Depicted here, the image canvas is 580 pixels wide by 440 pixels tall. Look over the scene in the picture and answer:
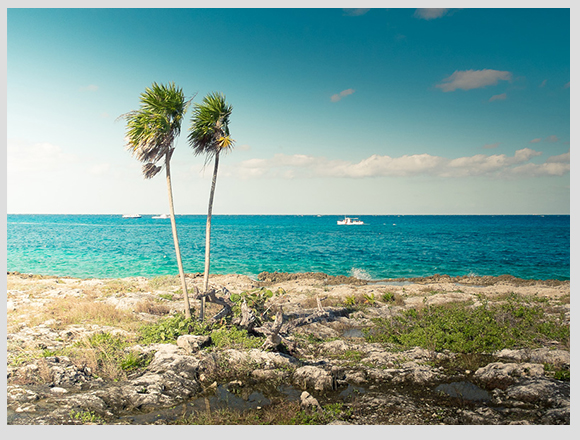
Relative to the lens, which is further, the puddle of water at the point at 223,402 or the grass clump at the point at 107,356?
the grass clump at the point at 107,356

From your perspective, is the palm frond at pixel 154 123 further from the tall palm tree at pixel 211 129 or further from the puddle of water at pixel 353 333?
the puddle of water at pixel 353 333

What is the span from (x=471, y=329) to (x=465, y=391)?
3.88m

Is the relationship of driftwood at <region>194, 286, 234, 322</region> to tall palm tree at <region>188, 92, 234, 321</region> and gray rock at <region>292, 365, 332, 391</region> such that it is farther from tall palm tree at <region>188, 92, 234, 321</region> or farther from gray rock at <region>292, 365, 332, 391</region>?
gray rock at <region>292, 365, 332, 391</region>

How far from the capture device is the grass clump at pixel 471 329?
1005 centimetres

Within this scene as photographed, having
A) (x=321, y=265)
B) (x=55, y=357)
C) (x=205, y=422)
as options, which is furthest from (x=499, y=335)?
(x=321, y=265)

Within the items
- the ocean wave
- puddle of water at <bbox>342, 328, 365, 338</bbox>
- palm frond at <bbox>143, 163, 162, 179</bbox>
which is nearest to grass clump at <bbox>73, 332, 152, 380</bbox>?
palm frond at <bbox>143, 163, 162, 179</bbox>

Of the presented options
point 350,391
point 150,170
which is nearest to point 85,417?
point 350,391

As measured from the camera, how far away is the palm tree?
9.87m

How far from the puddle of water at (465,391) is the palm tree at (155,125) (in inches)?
336

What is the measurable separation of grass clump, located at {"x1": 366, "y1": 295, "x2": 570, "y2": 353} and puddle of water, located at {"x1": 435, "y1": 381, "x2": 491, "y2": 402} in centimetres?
220

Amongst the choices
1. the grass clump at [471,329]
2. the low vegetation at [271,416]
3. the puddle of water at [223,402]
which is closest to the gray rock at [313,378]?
the puddle of water at [223,402]

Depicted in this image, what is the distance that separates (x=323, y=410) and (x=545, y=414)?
14.5 feet

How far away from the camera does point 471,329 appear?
1080 centimetres

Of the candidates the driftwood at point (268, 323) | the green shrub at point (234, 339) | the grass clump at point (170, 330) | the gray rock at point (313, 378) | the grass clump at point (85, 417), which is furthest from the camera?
the grass clump at point (170, 330)
